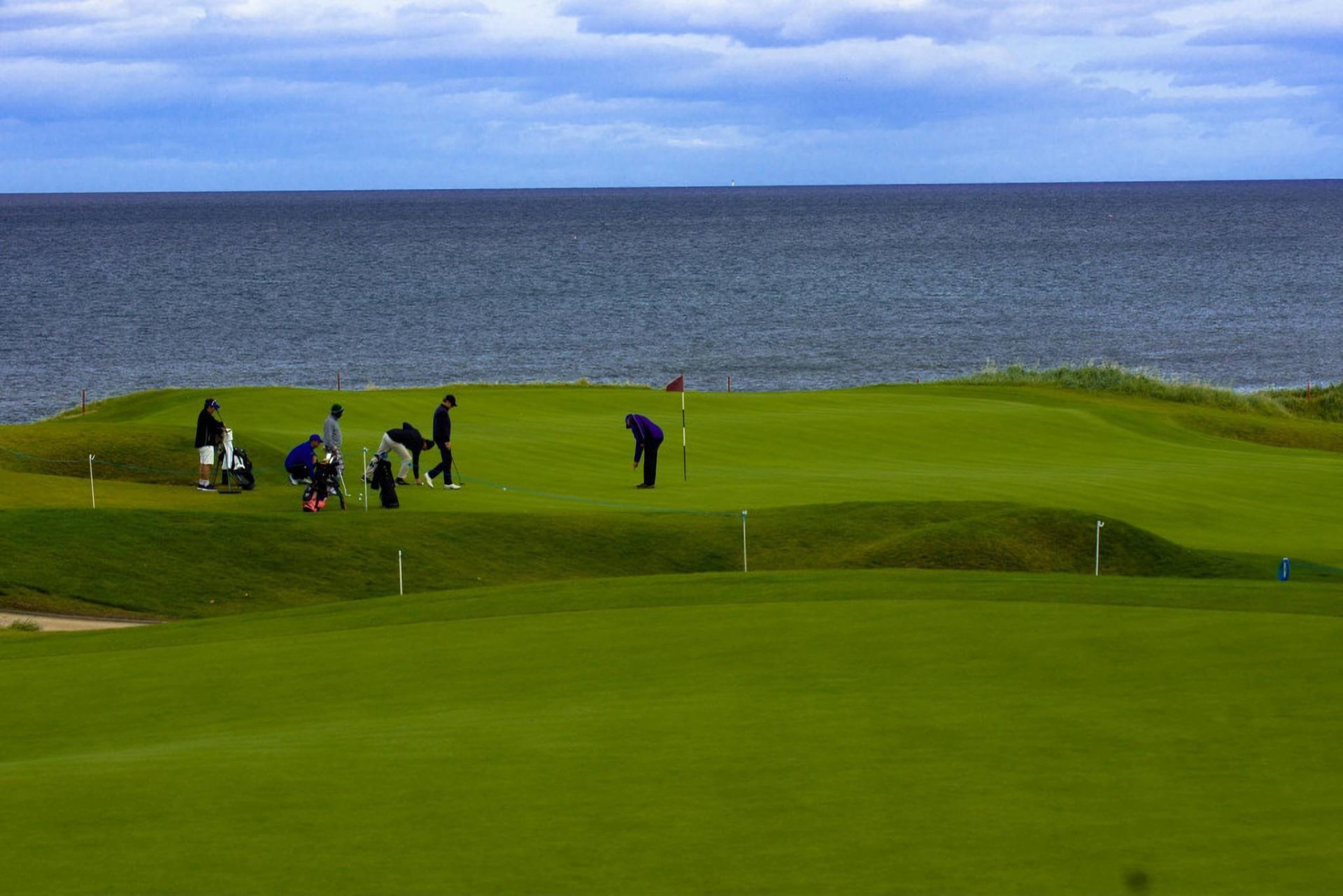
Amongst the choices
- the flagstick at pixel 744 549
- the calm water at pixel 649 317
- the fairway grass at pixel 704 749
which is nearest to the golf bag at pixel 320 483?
the flagstick at pixel 744 549

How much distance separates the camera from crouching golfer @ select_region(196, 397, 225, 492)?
2523 cm

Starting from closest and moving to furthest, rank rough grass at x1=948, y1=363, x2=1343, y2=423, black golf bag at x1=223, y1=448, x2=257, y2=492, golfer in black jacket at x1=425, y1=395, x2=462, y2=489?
golfer in black jacket at x1=425, y1=395, x2=462, y2=489, black golf bag at x1=223, y1=448, x2=257, y2=492, rough grass at x1=948, y1=363, x2=1343, y2=423

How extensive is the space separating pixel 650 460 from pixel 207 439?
7.52m

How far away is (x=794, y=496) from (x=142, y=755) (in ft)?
54.3

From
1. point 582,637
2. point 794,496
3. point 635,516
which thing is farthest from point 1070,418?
point 582,637

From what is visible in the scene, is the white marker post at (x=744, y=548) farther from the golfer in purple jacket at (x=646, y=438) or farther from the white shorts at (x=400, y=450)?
the white shorts at (x=400, y=450)

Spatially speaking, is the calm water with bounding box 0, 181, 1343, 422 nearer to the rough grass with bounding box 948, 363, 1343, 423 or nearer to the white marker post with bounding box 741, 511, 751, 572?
the rough grass with bounding box 948, 363, 1343, 423

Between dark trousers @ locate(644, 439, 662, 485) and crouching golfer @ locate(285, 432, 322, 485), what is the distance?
5.34 meters

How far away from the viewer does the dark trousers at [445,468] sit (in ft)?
83.5

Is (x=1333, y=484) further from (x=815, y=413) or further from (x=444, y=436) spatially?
(x=444, y=436)

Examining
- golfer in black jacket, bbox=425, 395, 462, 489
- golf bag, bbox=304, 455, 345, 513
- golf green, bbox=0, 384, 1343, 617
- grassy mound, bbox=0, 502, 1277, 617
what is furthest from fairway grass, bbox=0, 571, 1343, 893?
golfer in black jacket, bbox=425, 395, 462, 489

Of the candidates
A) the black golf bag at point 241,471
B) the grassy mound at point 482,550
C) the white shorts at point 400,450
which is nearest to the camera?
the grassy mound at point 482,550

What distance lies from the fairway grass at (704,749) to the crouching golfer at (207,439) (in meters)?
10.9

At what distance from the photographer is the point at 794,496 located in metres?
25.2
